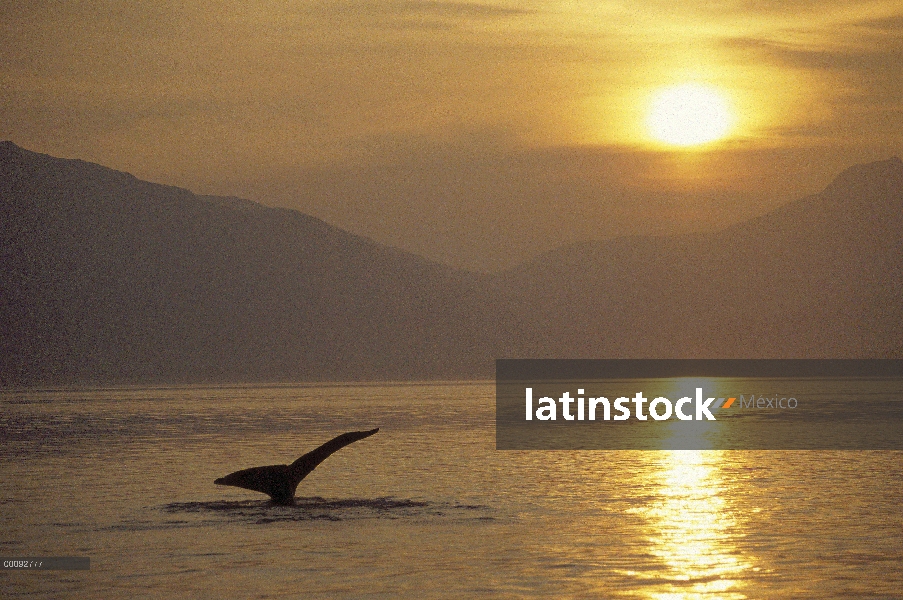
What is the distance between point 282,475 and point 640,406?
318ft

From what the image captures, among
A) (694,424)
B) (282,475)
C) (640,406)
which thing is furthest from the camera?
(640,406)

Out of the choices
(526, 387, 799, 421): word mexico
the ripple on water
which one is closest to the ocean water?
the ripple on water

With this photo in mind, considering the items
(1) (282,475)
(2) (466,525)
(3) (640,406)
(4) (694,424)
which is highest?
(3) (640,406)

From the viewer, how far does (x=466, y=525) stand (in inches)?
1176

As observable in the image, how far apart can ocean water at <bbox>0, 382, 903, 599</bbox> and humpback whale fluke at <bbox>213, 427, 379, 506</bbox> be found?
641mm

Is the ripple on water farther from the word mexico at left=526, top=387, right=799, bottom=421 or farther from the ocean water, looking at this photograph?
the word mexico at left=526, top=387, right=799, bottom=421

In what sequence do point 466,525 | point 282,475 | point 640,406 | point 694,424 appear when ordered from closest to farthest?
point 466,525 < point 282,475 < point 694,424 < point 640,406

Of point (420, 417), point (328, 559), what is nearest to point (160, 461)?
point (328, 559)

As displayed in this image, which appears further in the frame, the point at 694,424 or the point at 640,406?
the point at 640,406

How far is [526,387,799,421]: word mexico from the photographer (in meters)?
104

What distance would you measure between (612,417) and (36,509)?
7108 centimetres

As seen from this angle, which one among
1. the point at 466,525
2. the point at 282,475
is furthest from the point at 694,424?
the point at 466,525

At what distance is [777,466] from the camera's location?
4781 cm

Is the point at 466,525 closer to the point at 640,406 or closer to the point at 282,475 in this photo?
the point at 282,475
